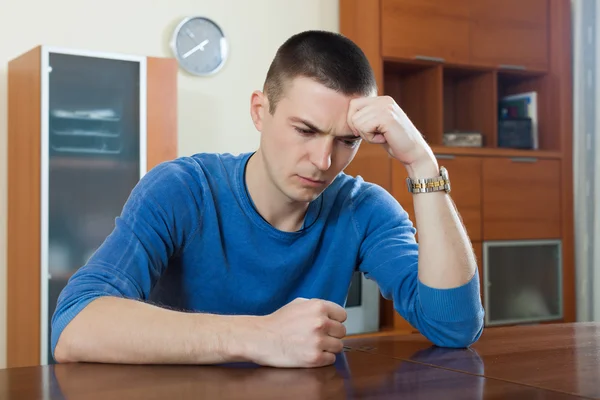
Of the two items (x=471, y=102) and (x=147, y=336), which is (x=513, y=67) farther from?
(x=147, y=336)

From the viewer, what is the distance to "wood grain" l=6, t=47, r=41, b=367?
3.02 meters

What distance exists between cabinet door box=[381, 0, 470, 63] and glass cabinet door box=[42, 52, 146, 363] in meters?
1.37

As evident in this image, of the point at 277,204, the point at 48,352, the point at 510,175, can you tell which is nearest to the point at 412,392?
the point at 277,204

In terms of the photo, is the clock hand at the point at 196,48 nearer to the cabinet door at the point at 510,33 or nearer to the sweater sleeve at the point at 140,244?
the cabinet door at the point at 510,33

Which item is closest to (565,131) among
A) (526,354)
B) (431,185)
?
(431,185)

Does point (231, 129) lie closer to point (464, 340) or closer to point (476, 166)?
point (476, 166)

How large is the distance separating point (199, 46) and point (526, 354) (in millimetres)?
2836

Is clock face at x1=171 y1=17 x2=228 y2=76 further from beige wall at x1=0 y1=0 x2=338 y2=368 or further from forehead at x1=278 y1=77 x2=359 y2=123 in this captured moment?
forehead at x1=278 y1=77 x2=359 y2=123

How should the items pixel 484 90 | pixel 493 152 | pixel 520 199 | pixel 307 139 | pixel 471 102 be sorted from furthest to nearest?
pixel 471 102
pixel 484 90
pixel 520 199
pixel 493 152
pixel 307 139

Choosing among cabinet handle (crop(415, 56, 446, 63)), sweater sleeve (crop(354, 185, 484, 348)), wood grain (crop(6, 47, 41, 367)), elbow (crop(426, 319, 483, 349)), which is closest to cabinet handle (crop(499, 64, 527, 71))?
cabinet handle (crop(415, 56, 446, 63))

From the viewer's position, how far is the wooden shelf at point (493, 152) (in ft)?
12.7

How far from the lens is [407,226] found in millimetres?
1707

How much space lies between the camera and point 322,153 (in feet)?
4.75

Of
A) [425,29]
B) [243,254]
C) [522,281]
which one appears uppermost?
[425,29]
